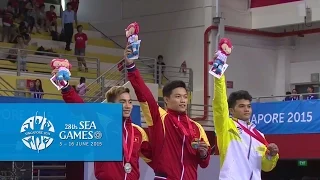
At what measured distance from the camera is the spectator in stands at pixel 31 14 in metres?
24.1

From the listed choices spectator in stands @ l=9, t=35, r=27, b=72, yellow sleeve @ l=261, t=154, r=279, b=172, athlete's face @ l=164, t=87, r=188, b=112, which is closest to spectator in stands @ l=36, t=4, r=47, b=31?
spectator in stands @ l=9, t=35, r=27, b=72

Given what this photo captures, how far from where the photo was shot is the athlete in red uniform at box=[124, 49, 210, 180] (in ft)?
23.6

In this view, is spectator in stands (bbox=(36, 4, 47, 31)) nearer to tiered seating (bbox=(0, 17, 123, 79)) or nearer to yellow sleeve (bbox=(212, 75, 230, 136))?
tiered seating (bbox=(0, 17, 123, 79))

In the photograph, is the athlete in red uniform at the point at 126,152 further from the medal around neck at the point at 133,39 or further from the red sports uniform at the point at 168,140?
the medal around neck at the point at 133,39

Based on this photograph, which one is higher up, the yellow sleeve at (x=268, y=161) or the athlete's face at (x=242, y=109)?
the athlete's face at (x=242, y=109)

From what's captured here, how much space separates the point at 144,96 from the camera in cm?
725

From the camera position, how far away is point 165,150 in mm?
7242

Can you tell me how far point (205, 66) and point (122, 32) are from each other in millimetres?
3965

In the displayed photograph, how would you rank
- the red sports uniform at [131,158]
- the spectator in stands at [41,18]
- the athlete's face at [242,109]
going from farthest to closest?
the spectator in stands at [41,18] < the athlete's face at [242,109] < the red sports uniform at [131,158]

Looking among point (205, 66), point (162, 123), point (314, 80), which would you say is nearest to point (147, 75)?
point (205, 66)

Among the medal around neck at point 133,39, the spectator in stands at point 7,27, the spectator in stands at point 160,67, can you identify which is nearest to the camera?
the medal around neck at point 133,39

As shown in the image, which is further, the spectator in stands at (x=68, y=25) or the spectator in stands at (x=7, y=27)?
the spectator in stands at (x=68, y=25)

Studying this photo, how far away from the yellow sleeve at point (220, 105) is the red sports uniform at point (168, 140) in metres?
0.25

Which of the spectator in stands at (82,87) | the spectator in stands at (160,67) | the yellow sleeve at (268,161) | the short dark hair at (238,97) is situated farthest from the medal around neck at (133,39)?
the spectator in stands at (160,67)
